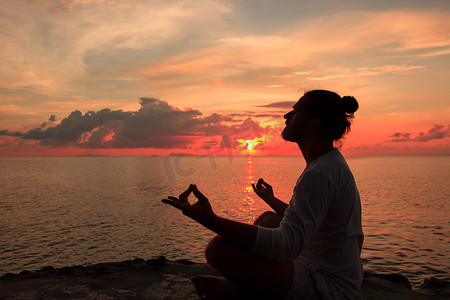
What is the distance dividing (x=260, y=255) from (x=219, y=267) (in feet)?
1.68

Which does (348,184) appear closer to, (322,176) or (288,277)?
(322,176)

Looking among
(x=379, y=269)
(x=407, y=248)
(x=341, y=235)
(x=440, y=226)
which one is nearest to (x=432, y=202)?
(x=440, y=226)

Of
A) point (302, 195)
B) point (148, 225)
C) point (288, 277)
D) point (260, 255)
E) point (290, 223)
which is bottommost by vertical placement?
point (148, 225)

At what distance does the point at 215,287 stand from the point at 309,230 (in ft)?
5.37

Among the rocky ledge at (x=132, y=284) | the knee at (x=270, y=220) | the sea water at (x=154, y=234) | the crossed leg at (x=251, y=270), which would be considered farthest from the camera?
the sea water at (x=154, y=234)

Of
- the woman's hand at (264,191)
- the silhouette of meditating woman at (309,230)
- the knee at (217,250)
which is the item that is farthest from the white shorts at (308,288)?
the woman's hand at (264,191)

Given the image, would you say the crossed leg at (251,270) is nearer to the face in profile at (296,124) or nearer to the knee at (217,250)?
the knee at (217,250)

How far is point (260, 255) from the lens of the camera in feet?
9.25

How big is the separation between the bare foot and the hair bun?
2267mm

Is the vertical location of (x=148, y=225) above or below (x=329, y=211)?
below

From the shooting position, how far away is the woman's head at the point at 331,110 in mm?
3047

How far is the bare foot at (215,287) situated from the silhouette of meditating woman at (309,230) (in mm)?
327

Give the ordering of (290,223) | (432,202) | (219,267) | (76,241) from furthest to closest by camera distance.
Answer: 1. (432,202)
2. (76,241)
3. (219,267)
4. (290,223)

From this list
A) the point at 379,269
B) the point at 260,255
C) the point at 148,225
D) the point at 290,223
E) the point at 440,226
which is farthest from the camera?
the point at 148,225
